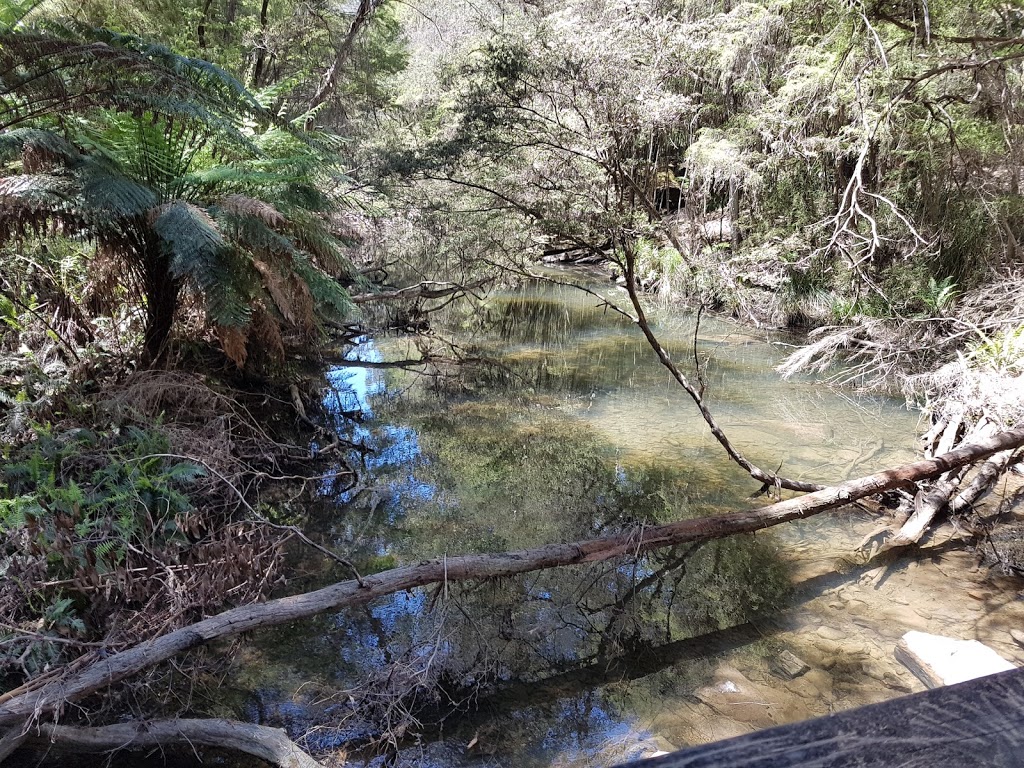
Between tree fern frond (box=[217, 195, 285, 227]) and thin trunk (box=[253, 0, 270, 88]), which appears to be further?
thin trunk (box=[253, 0, 270, 88])

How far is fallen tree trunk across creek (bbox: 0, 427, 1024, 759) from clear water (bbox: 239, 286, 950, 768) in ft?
0.94

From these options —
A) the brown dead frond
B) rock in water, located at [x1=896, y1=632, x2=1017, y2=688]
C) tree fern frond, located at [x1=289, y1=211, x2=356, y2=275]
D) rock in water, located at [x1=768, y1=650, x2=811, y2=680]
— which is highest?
tree fern frond, located at [x1=289, y1=211, x2=356, y2=275]

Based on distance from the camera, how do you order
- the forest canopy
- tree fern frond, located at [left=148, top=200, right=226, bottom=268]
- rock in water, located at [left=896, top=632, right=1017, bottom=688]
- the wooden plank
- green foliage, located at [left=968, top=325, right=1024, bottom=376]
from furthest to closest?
green foliage, located at [left=968, top=325, right=1024, bottom=376] → tree fern frond, located at [left=148, top=200, right=226, bottom=268] → the forest canopy → rock in water, located at [left=896, top=632, right=1017, bottom=688] → the wooden plank

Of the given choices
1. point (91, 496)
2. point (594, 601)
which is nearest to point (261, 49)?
point (91, 496)

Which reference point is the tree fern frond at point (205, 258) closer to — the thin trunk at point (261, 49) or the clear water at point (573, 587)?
the clear water at point (573, 587)

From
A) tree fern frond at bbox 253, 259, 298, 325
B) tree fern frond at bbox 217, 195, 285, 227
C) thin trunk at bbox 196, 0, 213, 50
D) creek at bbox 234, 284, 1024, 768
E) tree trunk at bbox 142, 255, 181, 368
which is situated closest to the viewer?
creek at bbox 234, 284, 1024, 768

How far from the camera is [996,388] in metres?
5.17

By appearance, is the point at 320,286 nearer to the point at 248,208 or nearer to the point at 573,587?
the point at 248,208

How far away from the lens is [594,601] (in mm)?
4148

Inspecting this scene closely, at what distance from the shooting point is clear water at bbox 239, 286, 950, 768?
3.09 m

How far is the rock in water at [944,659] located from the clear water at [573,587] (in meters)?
0.14

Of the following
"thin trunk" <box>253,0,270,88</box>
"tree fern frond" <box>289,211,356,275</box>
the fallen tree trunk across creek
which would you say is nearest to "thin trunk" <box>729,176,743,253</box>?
"thin trunk" <box>253,0,270,88</box>

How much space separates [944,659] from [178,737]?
11.7ft

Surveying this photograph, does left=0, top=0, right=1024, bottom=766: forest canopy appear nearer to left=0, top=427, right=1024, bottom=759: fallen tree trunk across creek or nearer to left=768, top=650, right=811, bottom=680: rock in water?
left=0, top=427, right=1024, bottom=759: fallen tree trunk across creek
